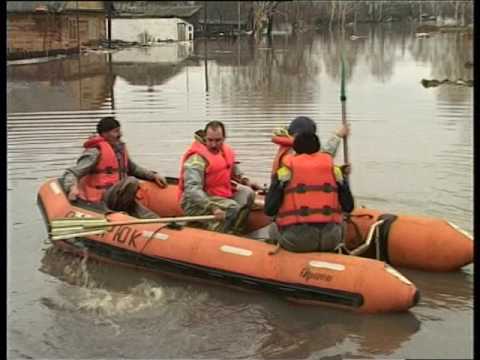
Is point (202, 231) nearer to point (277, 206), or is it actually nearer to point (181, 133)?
point (277, 206)

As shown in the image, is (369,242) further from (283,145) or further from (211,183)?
(211,183)

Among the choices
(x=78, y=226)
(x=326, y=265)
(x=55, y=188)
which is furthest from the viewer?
(x=55, y=188)

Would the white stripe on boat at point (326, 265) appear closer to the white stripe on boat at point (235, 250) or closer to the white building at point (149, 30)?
the white stripe on boat at point (235, 250)

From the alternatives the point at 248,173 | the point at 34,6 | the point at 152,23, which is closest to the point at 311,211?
the point at 248,173

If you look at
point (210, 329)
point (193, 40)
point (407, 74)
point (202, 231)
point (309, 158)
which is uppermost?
point (193, 40)

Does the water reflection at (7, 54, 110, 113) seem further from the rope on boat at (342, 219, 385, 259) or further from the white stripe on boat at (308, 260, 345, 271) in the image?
the white stripe on boat at (308, 260, 345, 271)

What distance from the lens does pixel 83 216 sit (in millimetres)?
6996

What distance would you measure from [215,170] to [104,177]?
1344 mm

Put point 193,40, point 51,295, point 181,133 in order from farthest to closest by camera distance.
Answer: point 193,40
point 181,133
point 51,295

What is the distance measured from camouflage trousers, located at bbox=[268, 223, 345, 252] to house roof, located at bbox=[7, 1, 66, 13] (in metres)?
38.6

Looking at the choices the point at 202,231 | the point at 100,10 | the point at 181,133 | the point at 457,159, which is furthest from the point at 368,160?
the point at 100,10

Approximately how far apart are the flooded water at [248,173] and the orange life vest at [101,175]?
0.69 metres

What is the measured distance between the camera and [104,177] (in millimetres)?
7609

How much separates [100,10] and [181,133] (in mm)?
35302
